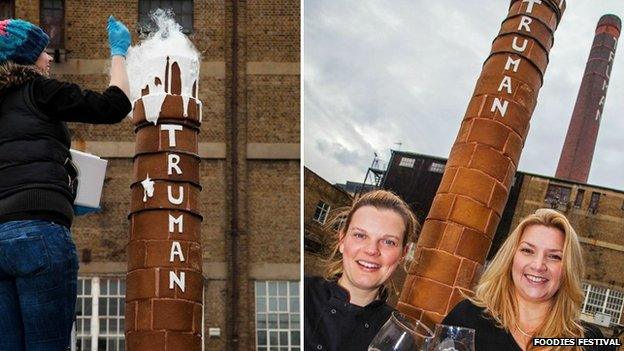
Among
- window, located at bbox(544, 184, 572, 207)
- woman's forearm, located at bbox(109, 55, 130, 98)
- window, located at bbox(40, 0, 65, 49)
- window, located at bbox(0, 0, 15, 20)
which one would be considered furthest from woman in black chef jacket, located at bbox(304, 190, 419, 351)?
window, located at bbox(0, 0, 15, 20)

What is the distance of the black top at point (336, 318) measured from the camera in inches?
79.7

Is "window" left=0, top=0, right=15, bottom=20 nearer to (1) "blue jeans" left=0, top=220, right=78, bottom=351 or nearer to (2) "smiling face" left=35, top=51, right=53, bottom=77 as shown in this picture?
(2) "smiling face" left=35, top=51, right=53, bottom=77

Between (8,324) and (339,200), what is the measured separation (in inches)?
34.2

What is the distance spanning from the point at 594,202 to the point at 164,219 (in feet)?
6.88

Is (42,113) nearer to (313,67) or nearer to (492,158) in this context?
(313,67)

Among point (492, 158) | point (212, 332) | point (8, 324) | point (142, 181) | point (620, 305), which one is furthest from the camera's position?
point (212, 332)

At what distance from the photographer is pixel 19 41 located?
173 centimetres

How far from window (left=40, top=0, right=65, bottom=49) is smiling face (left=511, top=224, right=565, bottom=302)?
23.7 ft

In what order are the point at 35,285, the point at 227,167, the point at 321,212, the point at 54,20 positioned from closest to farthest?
1. the point at 35,285
2. the point at 321,212
3. the point at 227,167
4. the point at 54,20

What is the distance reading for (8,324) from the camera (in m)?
1.57

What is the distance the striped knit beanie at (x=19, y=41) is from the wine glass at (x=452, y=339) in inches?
42.2

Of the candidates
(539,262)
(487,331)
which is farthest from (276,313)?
(539,262)

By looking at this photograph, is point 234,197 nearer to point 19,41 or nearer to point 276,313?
point 276,313

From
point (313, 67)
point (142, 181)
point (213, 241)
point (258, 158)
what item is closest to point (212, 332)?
point (213, 241)
